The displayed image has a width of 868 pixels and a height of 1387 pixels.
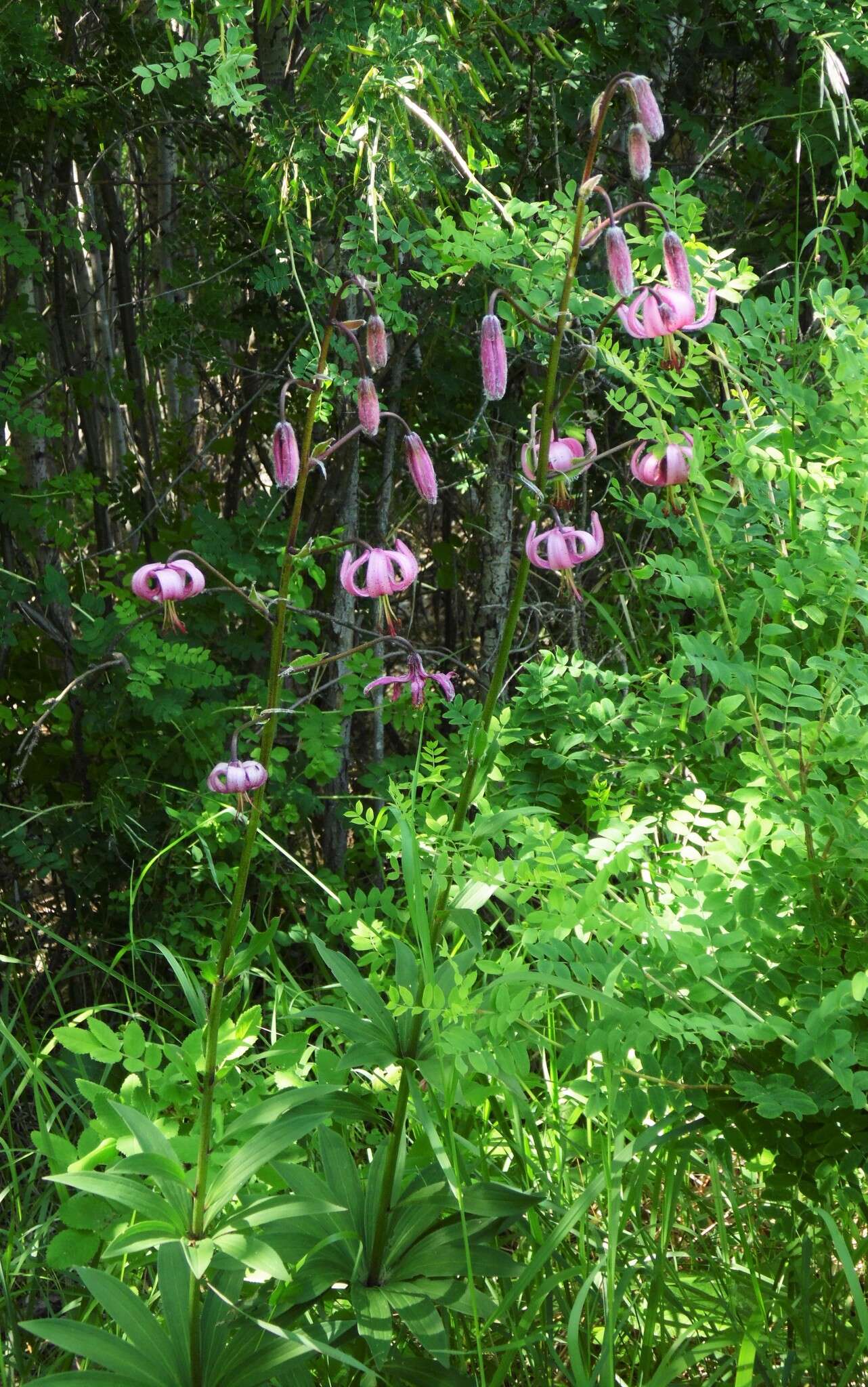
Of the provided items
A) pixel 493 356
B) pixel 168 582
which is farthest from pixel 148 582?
pixel 493 356

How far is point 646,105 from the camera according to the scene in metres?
1.12

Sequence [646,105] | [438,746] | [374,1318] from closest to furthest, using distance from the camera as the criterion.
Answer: [646,105] < [374,1318] < [438,746]

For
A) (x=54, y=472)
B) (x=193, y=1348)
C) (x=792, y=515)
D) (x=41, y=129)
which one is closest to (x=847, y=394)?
(x=792, y=515)

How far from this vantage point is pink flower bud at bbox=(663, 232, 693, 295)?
1135 millimetres

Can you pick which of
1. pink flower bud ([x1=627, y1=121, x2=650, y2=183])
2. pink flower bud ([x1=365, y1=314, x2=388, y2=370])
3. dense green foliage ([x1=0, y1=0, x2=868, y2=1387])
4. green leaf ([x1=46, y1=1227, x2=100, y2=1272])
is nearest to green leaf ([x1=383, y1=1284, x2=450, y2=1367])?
dense green foliage ([x1=0, y1=0, x2=868, y2=1387])

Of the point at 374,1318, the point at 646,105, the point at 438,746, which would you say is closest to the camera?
the point at 646,105

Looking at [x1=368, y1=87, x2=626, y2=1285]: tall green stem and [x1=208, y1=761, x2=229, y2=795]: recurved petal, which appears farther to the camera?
[x1=208, y1=761, x2=229, y2=795]: recurved petal

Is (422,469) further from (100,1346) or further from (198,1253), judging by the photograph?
(100,1346)

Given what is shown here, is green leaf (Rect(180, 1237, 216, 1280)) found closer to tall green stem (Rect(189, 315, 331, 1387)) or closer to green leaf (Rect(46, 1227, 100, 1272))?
tall green stem (Rect(189, 315, 331, 1387))

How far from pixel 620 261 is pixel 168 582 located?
0.54 meters

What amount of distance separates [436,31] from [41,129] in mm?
1119

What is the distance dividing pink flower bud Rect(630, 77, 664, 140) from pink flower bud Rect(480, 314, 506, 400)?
0.22 metres

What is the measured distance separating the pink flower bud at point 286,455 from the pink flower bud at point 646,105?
44cm

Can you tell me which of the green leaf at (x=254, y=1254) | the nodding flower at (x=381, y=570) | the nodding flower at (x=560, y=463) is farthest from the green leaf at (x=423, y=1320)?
the nodding flower at (x=560, y=463)
